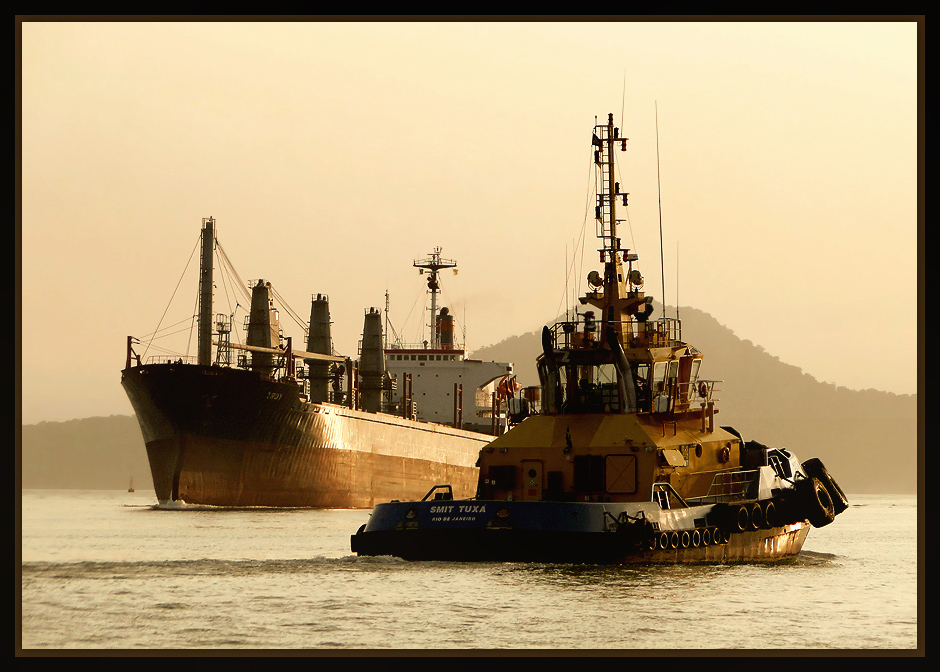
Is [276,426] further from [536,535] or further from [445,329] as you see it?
[536,535]

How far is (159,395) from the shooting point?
50219 mm

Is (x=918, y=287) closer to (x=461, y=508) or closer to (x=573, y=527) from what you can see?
(x=573, y=527)

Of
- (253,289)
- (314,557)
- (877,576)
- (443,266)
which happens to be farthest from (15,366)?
(443,266)

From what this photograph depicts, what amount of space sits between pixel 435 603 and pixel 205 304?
38028 millimetres

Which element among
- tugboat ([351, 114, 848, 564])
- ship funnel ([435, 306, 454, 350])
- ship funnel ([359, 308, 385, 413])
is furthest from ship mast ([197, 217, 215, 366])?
tugboat ([351, 114, 848, 564])

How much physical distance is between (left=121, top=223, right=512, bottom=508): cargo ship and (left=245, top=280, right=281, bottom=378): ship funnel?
0.15 feet

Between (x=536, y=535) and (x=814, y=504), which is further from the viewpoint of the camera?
(x=814, y=504)

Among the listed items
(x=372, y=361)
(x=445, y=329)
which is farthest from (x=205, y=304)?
(x=445, y=329)

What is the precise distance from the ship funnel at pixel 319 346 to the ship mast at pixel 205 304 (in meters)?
6.53

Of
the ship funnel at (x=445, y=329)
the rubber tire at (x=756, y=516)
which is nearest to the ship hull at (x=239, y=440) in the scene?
the ship funnel at (x=445, y=329)

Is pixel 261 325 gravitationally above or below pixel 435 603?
above

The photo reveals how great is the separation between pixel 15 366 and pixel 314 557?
620 inches

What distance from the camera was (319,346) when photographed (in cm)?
5900

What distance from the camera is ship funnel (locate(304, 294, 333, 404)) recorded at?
5909cm
